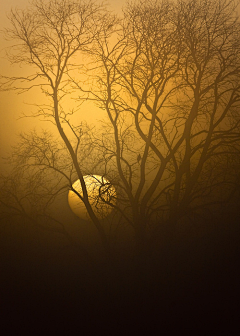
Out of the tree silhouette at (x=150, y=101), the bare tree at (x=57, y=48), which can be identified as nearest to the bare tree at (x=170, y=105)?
the tree silhouette at (x=150, y=101)

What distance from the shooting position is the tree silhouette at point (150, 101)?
7.63 ft

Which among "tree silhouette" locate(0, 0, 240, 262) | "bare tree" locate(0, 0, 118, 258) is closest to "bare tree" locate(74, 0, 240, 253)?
"tree silhouette" locate(0, 0, 240, 262)

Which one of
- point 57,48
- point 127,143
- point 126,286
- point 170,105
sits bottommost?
point 126,286

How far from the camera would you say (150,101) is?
7.77 ft

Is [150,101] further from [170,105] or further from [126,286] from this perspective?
[126,286]

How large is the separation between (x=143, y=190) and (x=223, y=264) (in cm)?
70

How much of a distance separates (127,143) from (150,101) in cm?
33

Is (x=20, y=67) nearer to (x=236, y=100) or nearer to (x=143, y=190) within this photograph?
(x=143, y=190)

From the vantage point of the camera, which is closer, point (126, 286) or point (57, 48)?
point (126, 286)

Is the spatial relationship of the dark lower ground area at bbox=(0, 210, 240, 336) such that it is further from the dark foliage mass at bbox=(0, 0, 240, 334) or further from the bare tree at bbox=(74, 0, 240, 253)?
the bare tree at bbox=(74, 0, 240, 253)

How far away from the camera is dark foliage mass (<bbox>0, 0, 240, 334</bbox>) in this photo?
2.29 metres

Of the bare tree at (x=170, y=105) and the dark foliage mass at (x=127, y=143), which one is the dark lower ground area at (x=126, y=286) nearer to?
the dark foliage mass at (x=127, y=143)

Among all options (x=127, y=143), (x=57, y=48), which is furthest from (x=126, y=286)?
(x=57, y=48)

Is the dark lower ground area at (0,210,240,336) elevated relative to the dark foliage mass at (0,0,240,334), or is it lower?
lower
